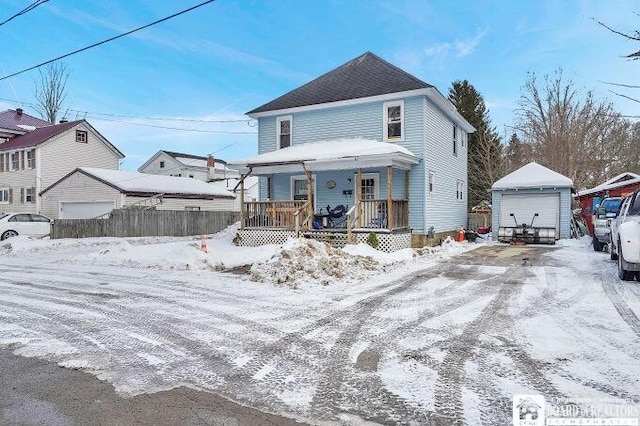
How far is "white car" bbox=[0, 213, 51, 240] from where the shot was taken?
67.4ft

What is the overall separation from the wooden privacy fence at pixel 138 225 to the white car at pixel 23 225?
2.51 meters

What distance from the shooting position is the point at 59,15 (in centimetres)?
1392

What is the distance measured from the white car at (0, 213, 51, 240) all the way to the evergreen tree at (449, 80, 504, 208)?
30.9 metres

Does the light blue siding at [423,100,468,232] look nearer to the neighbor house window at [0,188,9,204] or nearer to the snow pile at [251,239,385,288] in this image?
the snow pile at [251,239,385,288]

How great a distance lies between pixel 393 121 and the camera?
1611cm

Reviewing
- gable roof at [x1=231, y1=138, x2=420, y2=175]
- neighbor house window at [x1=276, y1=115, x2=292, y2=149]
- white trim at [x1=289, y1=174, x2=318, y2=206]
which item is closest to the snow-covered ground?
gable roof at [x1=231, y1=138, x2=420, y2=175]

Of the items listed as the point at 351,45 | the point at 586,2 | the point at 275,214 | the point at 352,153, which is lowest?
the point at 275,214

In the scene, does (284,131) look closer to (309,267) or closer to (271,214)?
(271,214)

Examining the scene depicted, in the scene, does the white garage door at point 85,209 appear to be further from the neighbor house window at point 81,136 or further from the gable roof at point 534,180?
the gable roof at point 534,180

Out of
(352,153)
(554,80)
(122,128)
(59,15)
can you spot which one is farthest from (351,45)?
(122,128)

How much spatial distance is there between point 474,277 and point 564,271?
247cm

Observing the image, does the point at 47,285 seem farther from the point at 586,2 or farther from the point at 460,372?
the point at 586,2

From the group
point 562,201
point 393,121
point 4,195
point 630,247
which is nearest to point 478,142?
point 562,201

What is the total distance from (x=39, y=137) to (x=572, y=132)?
38987 millimetres
